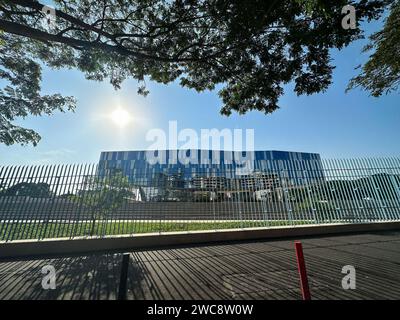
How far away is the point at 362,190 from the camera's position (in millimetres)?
8820

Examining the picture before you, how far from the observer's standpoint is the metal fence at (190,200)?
6.74 metres

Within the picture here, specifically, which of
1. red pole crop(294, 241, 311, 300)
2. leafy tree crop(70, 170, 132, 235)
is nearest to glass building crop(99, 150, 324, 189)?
leafy tree crop(70, 170, 132, 235)

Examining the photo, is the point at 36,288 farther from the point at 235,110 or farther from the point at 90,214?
the point at 235,110

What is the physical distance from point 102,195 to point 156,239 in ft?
7.84

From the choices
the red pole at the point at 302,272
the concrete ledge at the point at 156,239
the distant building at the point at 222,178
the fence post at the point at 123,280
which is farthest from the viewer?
the distant building at the point at 222,178

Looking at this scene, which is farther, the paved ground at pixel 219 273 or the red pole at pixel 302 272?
the paved ground at pixel 219 273

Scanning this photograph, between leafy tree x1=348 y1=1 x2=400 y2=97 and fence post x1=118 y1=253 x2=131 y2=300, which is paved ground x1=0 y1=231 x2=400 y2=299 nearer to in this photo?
fence post x1=118 y1=253 x2=131 y2=300

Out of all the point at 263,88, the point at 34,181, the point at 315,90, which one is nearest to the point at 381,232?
the point at 315,90

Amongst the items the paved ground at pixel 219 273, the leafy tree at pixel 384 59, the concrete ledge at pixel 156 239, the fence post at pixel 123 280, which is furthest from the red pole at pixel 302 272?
the leafy tree at pixel 384 59

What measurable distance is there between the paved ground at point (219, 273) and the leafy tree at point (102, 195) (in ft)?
4.87

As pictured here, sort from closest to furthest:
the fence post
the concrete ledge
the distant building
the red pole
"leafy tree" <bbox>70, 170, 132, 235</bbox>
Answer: the fence post, the red pole, the concrete ledge, "leafy tree" <bbox>70, 170, 132, 235</bbox>, the distant building

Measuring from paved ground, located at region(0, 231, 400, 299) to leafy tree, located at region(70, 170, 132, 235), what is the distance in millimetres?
1485

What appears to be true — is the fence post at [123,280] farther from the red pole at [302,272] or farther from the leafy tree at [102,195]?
the leafy tree at [102,195]

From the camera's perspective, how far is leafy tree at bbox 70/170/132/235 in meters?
6.97
